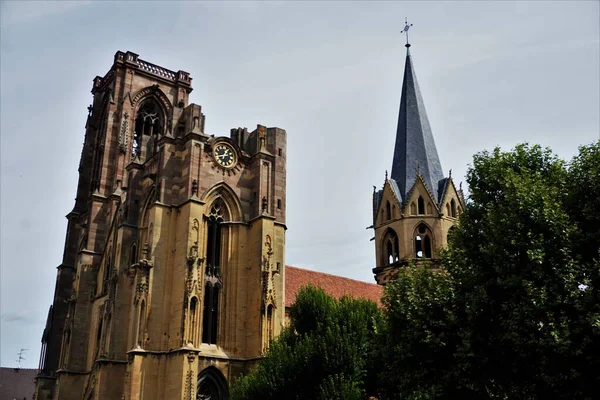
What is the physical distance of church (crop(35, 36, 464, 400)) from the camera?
3028cm

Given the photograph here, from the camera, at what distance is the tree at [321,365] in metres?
25.9

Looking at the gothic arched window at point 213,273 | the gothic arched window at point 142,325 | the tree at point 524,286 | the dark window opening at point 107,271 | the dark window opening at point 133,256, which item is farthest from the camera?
the dark window opening at point 107,271

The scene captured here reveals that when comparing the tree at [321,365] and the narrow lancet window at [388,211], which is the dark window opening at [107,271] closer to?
the tree at [321,365]

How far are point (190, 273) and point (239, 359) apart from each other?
15.6ft

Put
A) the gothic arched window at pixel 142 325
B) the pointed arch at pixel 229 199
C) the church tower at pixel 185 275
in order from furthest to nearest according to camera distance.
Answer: the pointed arch at pixel 229 199
the church tower at pixel 185 275
the gothic arched window at pixel 142 325

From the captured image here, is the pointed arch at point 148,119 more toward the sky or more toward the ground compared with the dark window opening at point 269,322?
more toward the sky

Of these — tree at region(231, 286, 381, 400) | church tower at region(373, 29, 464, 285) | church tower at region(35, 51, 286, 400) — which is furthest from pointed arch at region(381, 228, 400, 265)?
tree at region(231, 286, 381, 400)

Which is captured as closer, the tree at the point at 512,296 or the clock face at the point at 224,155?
the tree at the point at 512,296

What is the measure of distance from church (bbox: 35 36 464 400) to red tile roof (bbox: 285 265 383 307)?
0.41ft

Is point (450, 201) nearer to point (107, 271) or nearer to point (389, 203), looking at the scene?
point (389, 203)

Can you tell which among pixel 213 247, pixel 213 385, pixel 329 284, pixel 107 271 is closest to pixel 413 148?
pixel 329 284

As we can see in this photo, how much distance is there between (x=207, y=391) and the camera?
30.6 metres

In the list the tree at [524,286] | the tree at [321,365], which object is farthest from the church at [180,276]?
the tree at [524,286]

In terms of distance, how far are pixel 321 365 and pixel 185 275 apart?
8.16 meters
